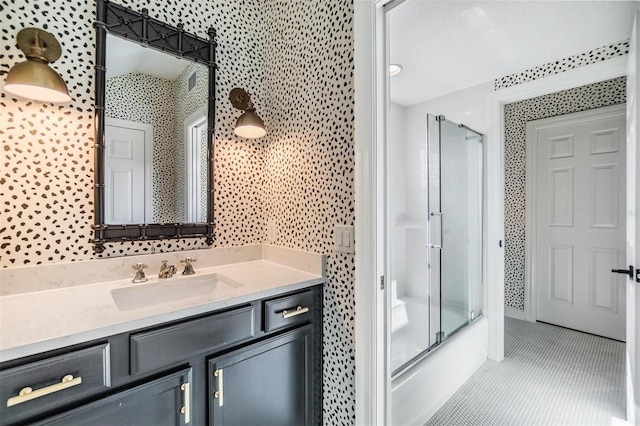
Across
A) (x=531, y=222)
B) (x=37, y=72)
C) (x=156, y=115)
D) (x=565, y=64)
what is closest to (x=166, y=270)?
(x=156, y=115)

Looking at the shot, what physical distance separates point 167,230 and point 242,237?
425 millimetres

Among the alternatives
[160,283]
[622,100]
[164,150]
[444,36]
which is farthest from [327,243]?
[622,100]

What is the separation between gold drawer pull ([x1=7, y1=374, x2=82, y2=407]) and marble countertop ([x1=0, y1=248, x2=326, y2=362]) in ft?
0.31

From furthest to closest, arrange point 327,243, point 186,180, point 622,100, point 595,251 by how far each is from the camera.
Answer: point 595,251, point 622,100, point 186,180, point 327,243

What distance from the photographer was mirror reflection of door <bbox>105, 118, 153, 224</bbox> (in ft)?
4.29

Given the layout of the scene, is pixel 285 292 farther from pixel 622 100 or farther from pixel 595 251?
pixel 622 100

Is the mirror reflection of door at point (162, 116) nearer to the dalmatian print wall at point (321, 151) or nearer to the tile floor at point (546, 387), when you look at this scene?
the dalmatian print wall at point (321, 151)

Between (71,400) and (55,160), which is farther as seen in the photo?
(55,160)

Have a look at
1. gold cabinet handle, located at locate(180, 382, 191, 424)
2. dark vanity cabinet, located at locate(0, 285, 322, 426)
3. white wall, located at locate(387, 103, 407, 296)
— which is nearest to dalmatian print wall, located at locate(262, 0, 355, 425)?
dark vanity cabinet, located at locate(0, 285, 322, 426)

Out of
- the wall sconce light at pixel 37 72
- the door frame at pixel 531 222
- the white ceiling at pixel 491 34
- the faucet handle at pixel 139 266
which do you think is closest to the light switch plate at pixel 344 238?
the faucet handle at pixel 139 266

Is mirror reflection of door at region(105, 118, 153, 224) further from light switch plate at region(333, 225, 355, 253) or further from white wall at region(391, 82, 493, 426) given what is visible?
white wall at region(391, 82, 493, 426)

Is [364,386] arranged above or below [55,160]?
below

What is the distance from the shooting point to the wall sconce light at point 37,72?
3.19 ft

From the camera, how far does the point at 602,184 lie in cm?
274
